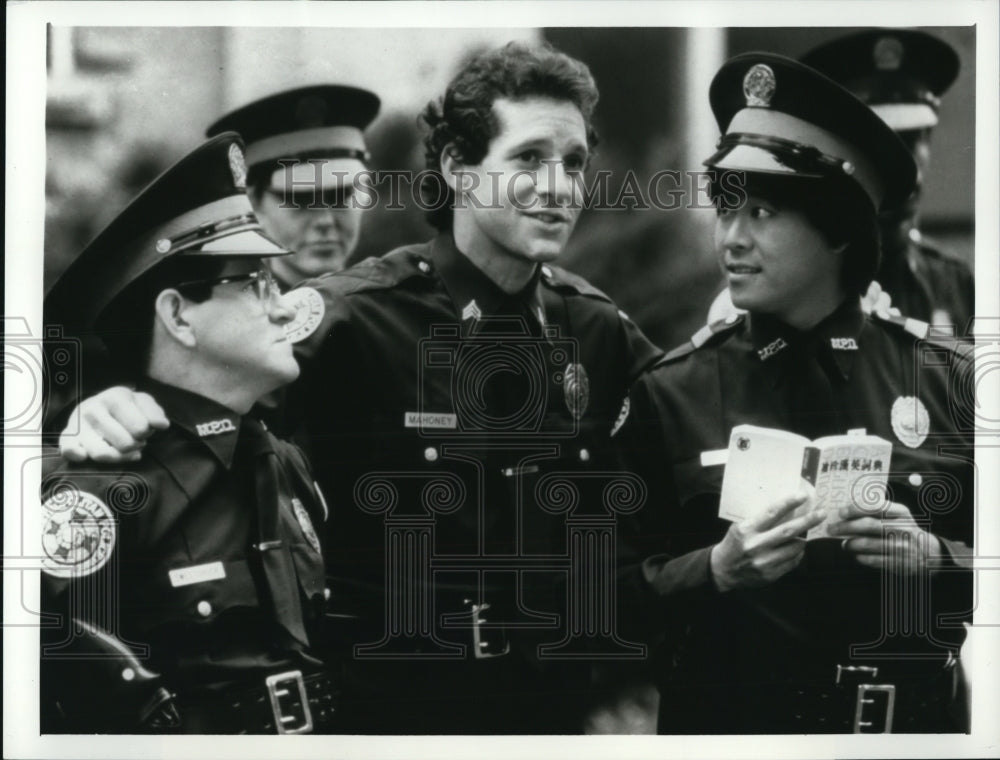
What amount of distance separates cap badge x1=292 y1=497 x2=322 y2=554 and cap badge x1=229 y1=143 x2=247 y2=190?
3.60ft

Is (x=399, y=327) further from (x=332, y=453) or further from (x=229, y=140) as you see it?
(x=229, y=140)

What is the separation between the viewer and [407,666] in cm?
391

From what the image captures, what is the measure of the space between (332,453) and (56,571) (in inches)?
42.3

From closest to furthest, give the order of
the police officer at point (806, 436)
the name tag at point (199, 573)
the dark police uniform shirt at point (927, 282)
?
the name tag at point (199, 573) → the police officer at point (806, 436) → the dark police uniform shirt at point (927, 282)

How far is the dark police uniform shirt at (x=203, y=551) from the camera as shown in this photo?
Answer: 3791mm

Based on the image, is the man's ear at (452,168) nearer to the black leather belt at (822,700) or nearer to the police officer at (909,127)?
the police officer at (909,127)

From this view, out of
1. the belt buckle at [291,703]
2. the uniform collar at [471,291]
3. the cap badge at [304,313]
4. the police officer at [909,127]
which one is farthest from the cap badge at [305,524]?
the police officer at [909,127]

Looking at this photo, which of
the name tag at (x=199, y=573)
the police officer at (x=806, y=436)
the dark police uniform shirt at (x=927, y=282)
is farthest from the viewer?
the dark police uniform shirt at (x=927, y=282)

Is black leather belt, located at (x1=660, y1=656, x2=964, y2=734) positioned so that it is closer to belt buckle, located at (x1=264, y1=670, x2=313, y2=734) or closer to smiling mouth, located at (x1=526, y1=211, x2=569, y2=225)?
belt buckle, located at (x1=264, y1=670, x2=313, y2=734)

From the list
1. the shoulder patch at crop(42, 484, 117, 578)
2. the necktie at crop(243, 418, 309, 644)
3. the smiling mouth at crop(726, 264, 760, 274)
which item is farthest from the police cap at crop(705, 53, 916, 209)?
the shoulder patch at crop(42, 484, 117, 578)

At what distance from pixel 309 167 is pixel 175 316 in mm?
688

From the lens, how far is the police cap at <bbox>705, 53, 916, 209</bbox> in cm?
388

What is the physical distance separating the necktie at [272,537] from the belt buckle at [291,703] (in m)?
0.15

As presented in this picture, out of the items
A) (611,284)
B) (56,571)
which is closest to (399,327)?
(611,284)
